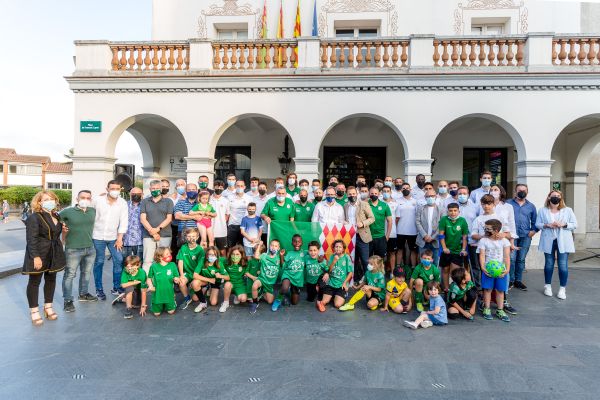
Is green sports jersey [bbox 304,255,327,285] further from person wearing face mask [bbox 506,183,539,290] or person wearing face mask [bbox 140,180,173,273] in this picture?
person wearing face mask [bbox 506,183,539,290]

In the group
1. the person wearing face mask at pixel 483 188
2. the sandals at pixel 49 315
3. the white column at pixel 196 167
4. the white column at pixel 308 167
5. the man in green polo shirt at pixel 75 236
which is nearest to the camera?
the sandals at pixel 49 315

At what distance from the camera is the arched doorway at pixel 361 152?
10.9 metres

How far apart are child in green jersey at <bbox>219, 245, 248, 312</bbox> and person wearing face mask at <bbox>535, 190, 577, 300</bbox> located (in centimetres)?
547

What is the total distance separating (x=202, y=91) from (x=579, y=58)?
9.57m

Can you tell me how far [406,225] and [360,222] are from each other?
1.15m

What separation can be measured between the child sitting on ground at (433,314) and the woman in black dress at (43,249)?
16.7 ft

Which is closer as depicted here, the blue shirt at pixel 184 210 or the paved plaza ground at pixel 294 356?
the paved plaza ground at pixel 294 356

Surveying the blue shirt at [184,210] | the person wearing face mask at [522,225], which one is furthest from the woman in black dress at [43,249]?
the person wearing face mask at [522,225]

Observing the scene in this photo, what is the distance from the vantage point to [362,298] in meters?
5.43

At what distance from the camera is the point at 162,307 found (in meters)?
4.81

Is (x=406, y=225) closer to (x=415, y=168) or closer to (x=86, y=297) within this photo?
(x=415, y=168)

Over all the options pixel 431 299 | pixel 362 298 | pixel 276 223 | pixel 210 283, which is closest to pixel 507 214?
pixel 431 299

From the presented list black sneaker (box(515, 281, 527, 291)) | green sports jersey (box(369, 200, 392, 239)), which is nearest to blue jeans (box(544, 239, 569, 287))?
black sneaker (box(515, 281, 527, 291))

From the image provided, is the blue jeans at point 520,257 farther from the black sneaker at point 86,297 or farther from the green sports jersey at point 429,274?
the black sneaker at point 86,297
